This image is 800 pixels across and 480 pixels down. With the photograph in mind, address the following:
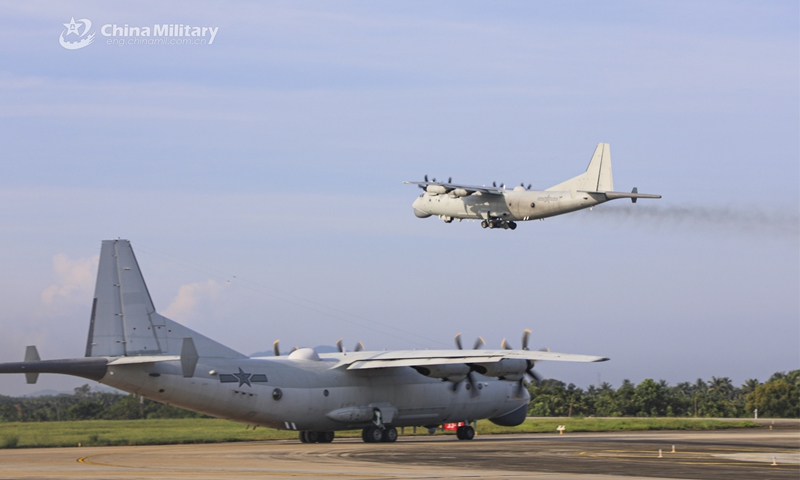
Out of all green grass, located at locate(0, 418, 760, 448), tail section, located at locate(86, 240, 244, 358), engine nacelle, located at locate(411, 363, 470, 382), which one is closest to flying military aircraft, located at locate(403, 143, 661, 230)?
engine nacelle, located at locate(411, 363, 470, 382)

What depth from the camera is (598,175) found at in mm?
41906

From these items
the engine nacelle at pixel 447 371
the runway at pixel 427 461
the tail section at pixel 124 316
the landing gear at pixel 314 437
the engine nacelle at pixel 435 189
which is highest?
the engine nacelle at pixel 435 189

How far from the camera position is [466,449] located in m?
32.6

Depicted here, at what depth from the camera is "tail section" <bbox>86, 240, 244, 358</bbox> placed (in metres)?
31.5

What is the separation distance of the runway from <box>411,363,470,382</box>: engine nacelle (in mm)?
2834

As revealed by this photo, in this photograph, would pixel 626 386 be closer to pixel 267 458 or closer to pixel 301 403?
pixel 301 403

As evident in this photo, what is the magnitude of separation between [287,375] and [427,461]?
9.83 meters

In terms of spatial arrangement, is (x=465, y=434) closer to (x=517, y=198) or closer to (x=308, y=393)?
(x=308, y=393)

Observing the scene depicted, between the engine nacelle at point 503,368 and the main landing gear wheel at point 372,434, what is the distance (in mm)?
4738

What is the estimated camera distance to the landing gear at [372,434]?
3759 centimetres

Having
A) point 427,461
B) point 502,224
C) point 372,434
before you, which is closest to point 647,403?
point 502,224

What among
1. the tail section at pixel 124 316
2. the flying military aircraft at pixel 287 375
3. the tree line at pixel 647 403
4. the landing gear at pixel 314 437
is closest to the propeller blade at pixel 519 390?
the flying military aircraft at pixel 287 375

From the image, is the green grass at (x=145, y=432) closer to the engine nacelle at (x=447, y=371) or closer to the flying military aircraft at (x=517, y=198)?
the engine nacelle at (x=447, y=371)

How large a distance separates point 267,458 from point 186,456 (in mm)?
2860
